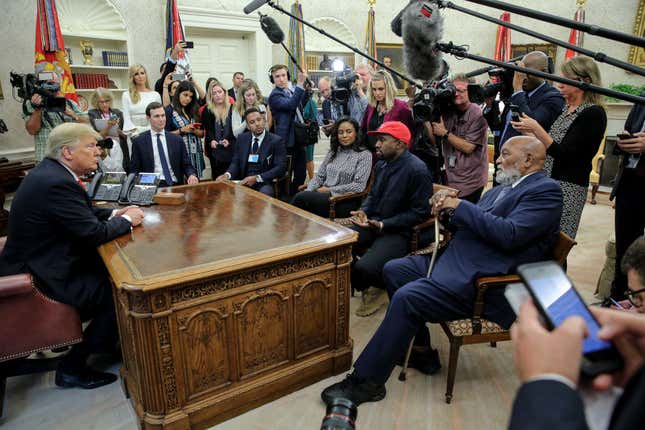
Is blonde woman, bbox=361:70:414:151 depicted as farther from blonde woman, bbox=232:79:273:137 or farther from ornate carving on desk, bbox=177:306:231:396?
ornate carving on desk, bbox=177:306:231:396

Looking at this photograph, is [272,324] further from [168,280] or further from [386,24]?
[386,24]

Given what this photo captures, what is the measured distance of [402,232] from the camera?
2.78 metres

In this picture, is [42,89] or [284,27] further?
[284,27]

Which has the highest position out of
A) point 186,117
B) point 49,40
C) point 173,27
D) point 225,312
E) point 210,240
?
point 173,27

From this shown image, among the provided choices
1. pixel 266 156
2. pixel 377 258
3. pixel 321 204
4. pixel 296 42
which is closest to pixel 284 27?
pixel 296 42

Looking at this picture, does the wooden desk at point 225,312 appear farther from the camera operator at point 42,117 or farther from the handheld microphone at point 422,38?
the camera operator at point 42,117

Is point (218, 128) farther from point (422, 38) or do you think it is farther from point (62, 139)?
point (422, 38)

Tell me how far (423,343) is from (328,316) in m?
0.56

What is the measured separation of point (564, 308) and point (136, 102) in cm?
474

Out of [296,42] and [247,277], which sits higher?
[296,42]

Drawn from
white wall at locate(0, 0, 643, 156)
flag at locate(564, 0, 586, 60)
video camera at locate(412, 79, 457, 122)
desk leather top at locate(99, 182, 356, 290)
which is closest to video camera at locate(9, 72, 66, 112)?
desk leather top at locate(99, 182, 356, 290)

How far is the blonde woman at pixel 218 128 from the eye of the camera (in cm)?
457

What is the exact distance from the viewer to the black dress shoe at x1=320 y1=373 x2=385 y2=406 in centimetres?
201

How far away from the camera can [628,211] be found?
8.29ft
